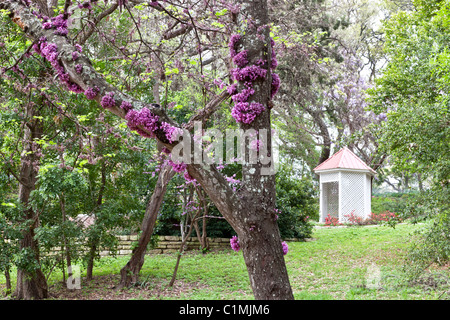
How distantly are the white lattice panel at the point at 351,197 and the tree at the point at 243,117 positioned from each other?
12.3 m

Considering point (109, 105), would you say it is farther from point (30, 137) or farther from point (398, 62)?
point (398, 62)

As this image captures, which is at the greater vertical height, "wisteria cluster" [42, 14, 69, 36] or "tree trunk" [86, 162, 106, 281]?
"wisteria cluster" [42, 14, 69, 36]

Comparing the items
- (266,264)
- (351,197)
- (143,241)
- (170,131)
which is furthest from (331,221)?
(170,131)

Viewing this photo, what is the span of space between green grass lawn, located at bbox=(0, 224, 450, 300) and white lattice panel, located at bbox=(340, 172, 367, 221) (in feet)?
14.6

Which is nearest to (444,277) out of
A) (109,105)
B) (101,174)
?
(109,105)

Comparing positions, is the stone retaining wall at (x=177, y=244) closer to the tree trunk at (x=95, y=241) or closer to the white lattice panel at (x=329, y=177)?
the tree trunk at (x=95, y=241)

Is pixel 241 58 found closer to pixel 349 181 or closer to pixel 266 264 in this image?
pixel 266 264

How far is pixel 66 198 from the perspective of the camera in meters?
6.28

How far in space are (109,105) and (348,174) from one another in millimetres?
13362

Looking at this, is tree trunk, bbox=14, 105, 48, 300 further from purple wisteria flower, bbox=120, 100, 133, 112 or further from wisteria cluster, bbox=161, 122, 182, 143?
wisteria cluster, bbox=161, 122, 182, 143

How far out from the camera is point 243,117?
120 inches

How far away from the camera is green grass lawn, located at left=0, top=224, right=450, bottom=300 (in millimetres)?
5484

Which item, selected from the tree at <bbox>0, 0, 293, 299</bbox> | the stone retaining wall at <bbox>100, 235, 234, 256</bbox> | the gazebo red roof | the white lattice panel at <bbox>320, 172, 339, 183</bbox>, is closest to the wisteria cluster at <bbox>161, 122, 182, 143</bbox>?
the tree at <bbox>0, 0, 293, 299</bbox>
